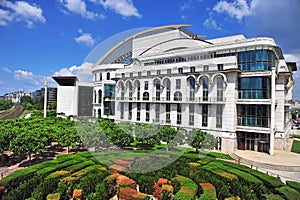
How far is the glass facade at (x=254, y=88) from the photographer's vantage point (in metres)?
22.9

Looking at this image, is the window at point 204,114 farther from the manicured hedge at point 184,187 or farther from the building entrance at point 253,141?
the manicured hedge at point 184,187

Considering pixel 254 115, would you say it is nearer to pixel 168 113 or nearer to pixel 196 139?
pixel 196 139

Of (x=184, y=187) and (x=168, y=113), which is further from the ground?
(x=168, y=113)

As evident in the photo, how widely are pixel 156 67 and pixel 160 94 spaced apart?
3963 millimetres

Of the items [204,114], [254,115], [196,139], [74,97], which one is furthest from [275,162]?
[74,97]

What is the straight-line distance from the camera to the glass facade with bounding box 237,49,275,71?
22859 millimetres

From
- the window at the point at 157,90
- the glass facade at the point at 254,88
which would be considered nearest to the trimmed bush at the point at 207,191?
the glass facade at the point at 254,88

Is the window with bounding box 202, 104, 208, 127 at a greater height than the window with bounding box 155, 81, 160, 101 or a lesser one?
lesser

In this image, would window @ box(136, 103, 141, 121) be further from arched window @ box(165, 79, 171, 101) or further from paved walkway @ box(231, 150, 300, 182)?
paved walkway @ box(231, 150, 300, 182)

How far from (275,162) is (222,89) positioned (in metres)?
9.21

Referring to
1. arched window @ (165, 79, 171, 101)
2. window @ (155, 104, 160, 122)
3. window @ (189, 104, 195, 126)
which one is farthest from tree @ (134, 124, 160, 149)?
arched window @ (165, 79, 171, 101)

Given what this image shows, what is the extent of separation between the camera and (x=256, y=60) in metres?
23.3

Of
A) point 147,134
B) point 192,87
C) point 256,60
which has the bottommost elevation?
point 147,134

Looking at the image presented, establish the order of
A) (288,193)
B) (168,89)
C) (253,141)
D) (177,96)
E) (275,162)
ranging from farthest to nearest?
(168,89)
(177,96)
(253,141)
(275,162)
(288,193)
